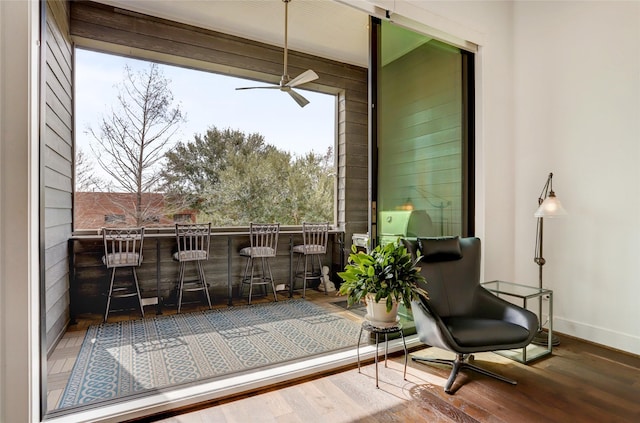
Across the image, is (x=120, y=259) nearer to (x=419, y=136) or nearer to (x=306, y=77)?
(x=306, y=77)

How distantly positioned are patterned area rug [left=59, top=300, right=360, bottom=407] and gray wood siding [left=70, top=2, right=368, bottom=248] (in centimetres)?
216

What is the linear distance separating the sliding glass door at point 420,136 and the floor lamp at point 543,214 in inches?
23.4

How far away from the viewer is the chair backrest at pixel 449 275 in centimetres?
267

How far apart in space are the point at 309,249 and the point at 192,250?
1.58 metres

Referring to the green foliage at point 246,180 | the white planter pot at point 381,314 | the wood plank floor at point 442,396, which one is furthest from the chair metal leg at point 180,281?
the white planter pot at point 381,314

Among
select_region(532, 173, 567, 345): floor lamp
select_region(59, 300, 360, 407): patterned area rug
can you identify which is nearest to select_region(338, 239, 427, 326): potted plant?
select_region(59, 300, 360, 407): patterned area rug

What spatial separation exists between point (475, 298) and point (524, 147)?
5.73 ft

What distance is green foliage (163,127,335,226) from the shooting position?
4.64 metres

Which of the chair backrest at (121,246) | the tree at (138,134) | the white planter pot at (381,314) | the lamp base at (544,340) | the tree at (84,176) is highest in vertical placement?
the tree at (138,134)

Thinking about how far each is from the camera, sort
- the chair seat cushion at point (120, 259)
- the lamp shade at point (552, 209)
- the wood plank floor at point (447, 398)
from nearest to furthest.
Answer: the wood plank floor at point (447, 398)
the lamp shade at point (552, 209)
the chair seat cushion at point (120, 259)

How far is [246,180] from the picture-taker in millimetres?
5078

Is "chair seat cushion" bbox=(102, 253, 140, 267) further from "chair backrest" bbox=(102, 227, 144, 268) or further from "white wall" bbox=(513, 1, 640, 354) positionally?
"white wall" bbox=(513, 1, 640, 354)

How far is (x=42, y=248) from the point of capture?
1.83 metres

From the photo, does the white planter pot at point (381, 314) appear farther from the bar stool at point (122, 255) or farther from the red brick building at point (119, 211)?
the red brick building at point (119, 211)
